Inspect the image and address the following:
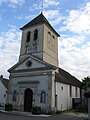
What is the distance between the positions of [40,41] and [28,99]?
351 inches

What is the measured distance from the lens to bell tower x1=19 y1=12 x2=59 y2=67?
2672cm

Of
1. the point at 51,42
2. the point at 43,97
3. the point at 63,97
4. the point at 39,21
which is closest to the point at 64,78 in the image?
the point at 63,97

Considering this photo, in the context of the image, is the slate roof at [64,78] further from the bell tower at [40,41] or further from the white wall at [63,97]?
the bell tower at [40,41]

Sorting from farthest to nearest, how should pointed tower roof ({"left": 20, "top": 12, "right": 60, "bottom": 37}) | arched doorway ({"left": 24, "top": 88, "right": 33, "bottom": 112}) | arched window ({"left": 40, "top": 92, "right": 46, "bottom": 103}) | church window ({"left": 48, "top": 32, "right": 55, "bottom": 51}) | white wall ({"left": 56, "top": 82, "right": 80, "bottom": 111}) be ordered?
church window ({"left": 48, "top": 32, "right": 55, "bottom": 51})
pointed tower roof ({"left": 20, "top": 12, "right": 60, "bottom": 37})
arched doorway ({"left": 24, "top": 88, "right": 33, "bottom": 112})
white wall ({"left": 56, "top": 82, "right": 80, "bottom": 111})
arched window ({"left": 40, "top": 92, "right": 46, "bottom": 103})

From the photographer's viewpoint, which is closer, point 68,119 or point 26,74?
point 68,119

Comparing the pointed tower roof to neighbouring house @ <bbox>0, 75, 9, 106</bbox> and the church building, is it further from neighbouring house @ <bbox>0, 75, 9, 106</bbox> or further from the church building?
neighbouring house @ <bbox>0, 75, 9, 106</bbox>

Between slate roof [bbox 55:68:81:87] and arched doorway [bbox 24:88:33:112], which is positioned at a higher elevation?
slate roof [bbox 55:68:81:87]

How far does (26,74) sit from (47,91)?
4.68m

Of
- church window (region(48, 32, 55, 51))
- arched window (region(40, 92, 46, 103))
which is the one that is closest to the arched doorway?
arched window (region(40, 92, 46, 103))

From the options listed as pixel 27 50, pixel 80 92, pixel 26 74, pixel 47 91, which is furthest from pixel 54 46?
pixel 80 92

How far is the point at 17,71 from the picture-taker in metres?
27.3

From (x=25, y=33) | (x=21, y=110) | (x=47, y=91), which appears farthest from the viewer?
(x=25, y=33)

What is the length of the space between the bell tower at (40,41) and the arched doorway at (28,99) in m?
5.24

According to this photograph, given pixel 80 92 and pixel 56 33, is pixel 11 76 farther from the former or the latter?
pixel 80 92
